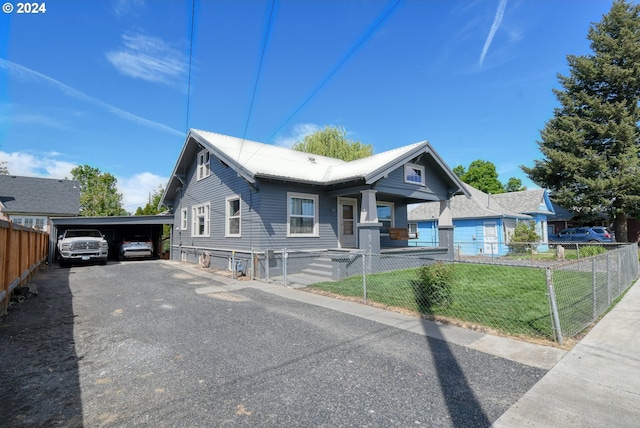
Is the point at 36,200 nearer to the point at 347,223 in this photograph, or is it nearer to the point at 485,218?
the point at 347,223

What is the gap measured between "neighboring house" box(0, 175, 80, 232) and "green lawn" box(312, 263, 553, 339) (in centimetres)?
2785

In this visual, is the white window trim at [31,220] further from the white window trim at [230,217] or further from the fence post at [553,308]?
the fence post at [553,308]

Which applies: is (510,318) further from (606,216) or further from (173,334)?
(606,216)

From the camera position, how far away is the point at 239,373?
3867 mm

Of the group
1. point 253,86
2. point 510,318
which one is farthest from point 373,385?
point 253,86

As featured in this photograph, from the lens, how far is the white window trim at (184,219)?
18.8 m

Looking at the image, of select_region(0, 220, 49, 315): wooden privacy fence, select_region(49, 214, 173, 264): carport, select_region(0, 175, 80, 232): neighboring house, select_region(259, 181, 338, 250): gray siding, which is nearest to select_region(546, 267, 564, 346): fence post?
select_region(259, 181, 338, 250): gray siding

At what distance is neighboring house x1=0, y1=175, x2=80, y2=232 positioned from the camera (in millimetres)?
26109

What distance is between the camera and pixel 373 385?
359 cm

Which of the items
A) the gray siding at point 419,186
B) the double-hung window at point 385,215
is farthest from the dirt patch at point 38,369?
the double-hung window at point 385,215

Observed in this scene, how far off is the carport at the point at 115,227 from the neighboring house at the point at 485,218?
1676cm

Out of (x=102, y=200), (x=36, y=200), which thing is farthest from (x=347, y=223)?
(x=102, y=200)

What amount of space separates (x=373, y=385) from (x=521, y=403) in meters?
1.45

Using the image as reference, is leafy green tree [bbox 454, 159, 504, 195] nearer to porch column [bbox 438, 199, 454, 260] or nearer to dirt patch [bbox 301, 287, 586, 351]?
porch column [bbox 438, 199, 454, 260]
